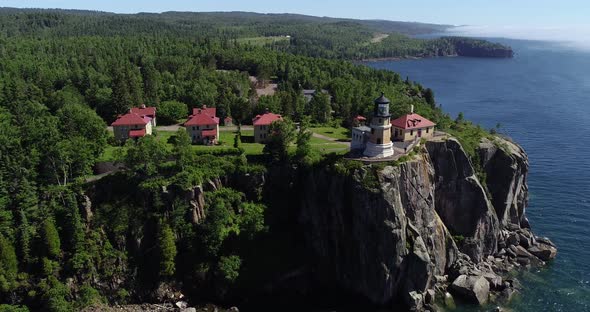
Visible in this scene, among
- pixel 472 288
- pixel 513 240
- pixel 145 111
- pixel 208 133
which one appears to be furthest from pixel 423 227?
pixel 145 111

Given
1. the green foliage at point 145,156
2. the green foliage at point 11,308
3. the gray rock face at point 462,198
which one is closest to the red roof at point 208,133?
the green foliage at point 145,156

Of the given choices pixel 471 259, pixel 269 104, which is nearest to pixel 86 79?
pixel 269 104

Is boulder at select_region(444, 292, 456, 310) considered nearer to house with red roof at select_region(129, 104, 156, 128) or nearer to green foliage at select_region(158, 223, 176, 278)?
green foliage at select_region(158, 223, 176, 278)

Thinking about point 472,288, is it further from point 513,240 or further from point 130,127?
point 130,127

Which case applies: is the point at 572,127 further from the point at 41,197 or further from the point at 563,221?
the point at 41,197

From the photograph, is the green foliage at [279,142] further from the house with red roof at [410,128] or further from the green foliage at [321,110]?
the green foliage at [321,110]
